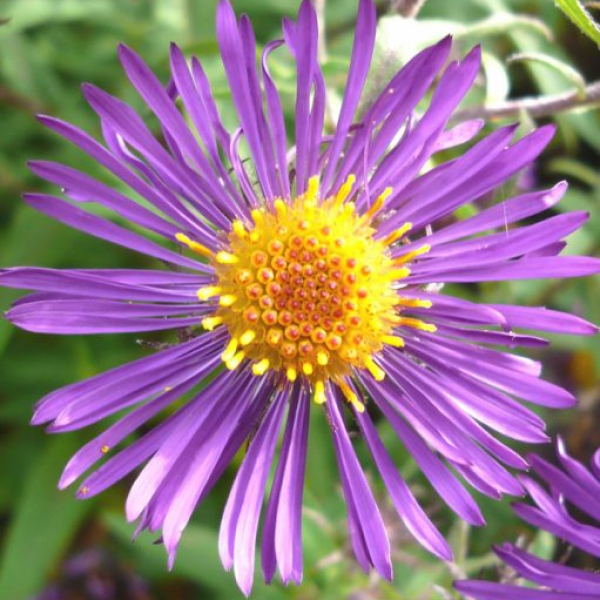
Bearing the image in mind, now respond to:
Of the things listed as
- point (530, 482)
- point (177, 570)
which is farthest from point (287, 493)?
point (177, 570)

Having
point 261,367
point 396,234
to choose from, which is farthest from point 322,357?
point 396,234

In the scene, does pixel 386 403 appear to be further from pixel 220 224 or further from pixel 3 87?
pixel 3 87

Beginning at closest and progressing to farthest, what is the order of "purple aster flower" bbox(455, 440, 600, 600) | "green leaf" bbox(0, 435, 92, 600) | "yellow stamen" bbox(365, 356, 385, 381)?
"purple aster flower" bbox(455, 440, 600, 600), "yellow stamen" bbox(365, 356, 385, 381), "green leaf" bbox(0, 435, 92, 600)

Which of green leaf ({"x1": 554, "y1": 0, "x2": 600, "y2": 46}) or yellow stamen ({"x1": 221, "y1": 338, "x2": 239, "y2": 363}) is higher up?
green leaf ({"x1": 554, "y1": 0, "x2": 600, "y2": 46})

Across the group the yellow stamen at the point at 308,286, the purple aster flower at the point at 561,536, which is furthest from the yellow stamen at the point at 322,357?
the purple aster flower at the point at 561,536

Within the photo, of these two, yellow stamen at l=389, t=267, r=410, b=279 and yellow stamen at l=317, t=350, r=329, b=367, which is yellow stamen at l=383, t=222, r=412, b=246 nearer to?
yellow stamen at l=389, t=267, r=410, b=279

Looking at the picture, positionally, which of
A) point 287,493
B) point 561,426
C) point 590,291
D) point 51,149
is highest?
point 51,149

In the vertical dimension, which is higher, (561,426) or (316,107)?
(316,107)

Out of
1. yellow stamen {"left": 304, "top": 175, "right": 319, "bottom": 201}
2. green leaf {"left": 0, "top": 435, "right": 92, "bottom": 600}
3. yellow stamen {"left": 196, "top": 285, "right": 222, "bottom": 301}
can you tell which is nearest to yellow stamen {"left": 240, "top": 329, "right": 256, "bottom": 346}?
yellow stamen {"left": 196, "top": 285, "right": 222, "bottom": 301}
